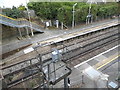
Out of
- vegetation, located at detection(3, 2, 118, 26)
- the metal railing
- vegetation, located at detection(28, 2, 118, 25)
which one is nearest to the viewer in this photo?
the metal railing

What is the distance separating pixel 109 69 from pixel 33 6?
2152 cm

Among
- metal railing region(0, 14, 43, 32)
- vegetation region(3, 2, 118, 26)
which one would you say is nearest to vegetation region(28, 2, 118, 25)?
vegetation region(3, 2, 118, 26)

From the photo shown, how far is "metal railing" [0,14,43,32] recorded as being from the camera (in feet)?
53.9

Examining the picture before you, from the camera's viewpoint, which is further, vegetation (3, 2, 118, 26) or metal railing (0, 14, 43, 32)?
vegetation (3, 2, 118, 26)

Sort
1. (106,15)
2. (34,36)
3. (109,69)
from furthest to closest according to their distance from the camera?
(106,15) < (34,36) < (109,69)

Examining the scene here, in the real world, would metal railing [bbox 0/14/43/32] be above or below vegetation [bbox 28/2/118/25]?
below

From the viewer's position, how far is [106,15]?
28.1 meters

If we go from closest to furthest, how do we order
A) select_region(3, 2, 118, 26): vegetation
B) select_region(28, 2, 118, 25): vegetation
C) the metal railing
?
1. the metal railing
2. select_region(3, 2, 118, 26): vegetation
3. select_region(28, 2, 118, 25): vegetation

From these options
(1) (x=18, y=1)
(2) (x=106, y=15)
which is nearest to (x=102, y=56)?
(2) (x=106, y=15)

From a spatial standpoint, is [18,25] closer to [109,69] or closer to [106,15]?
[109,69]

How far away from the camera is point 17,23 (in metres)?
17.7

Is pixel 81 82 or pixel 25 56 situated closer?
pixel 81 82

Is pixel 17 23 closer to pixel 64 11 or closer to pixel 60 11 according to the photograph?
pixel 60 11

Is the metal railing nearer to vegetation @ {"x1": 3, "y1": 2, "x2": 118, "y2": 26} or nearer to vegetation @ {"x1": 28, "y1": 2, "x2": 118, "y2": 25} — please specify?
vegetation @ {"x1": 3, "y1": 2, "x2": 118, "y2": 26}
